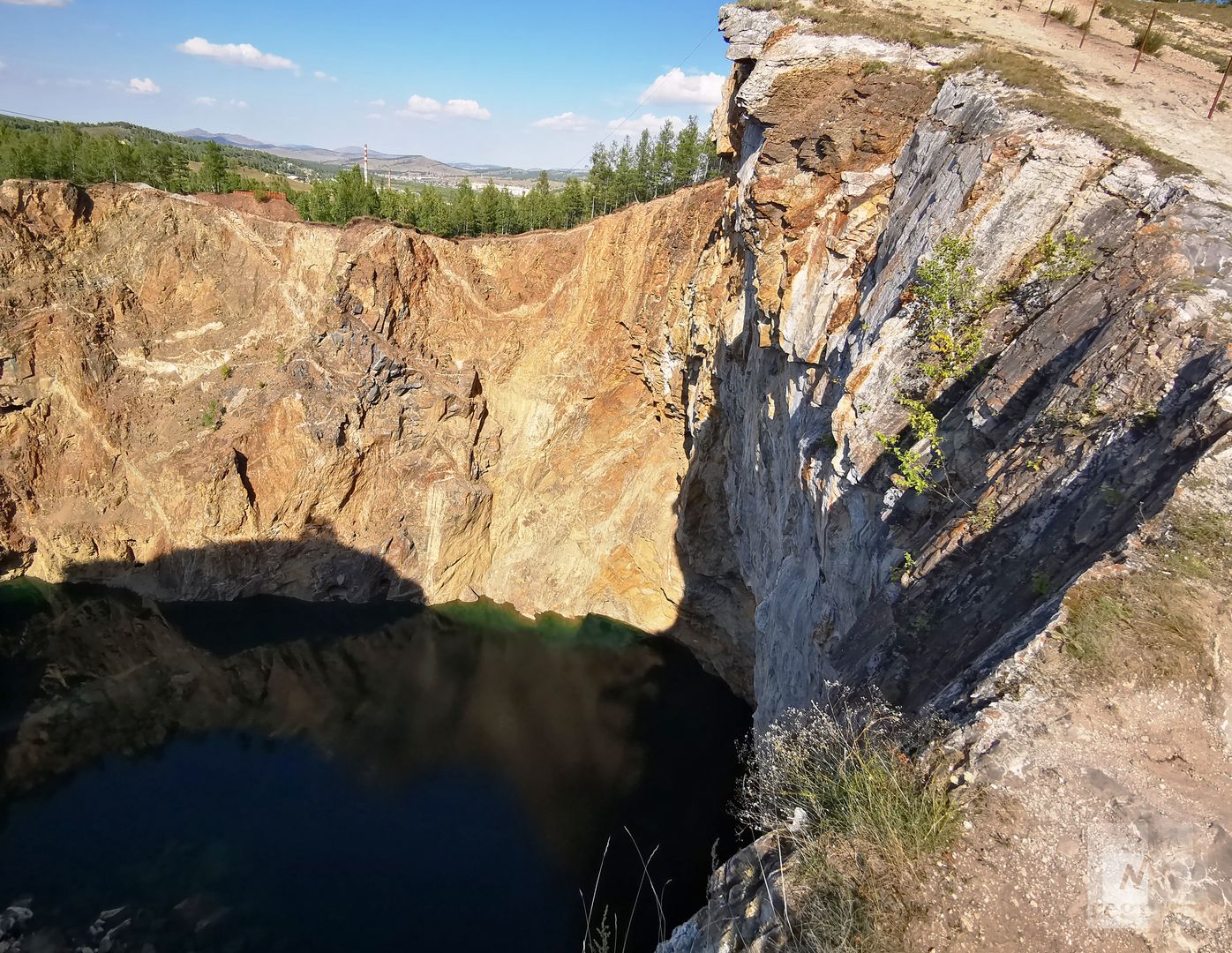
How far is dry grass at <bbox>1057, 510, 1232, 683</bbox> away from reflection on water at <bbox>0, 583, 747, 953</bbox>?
39.6 feet

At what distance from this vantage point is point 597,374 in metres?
23.3

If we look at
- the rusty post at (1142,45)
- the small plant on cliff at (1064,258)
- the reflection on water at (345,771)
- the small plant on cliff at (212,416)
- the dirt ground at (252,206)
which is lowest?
the reflection on water at (345,771)

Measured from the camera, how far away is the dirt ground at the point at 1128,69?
8.84 m

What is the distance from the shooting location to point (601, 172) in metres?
34.1

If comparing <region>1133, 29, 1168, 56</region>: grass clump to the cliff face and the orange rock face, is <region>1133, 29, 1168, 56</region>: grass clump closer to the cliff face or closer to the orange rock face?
the cliff face

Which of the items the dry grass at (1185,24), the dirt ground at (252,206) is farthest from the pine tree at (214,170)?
the dry grass at (1185,24)

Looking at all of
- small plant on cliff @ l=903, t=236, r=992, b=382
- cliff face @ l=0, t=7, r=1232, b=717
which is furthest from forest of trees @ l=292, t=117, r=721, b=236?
small plant on cliff @ l=903, t=236, r=992, b=382

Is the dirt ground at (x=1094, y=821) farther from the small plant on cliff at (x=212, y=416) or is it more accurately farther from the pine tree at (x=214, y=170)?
the pine tree at (x=214, y=170)

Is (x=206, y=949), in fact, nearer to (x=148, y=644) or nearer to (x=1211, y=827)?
(x=148, y=644)

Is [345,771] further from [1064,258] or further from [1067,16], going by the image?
[1067,16]

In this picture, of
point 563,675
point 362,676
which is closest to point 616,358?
point 563,675

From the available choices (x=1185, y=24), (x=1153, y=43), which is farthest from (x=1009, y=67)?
(x=1185, y=24)

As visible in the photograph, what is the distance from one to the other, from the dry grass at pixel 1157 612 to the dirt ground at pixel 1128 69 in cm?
552

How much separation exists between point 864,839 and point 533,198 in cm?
3562
